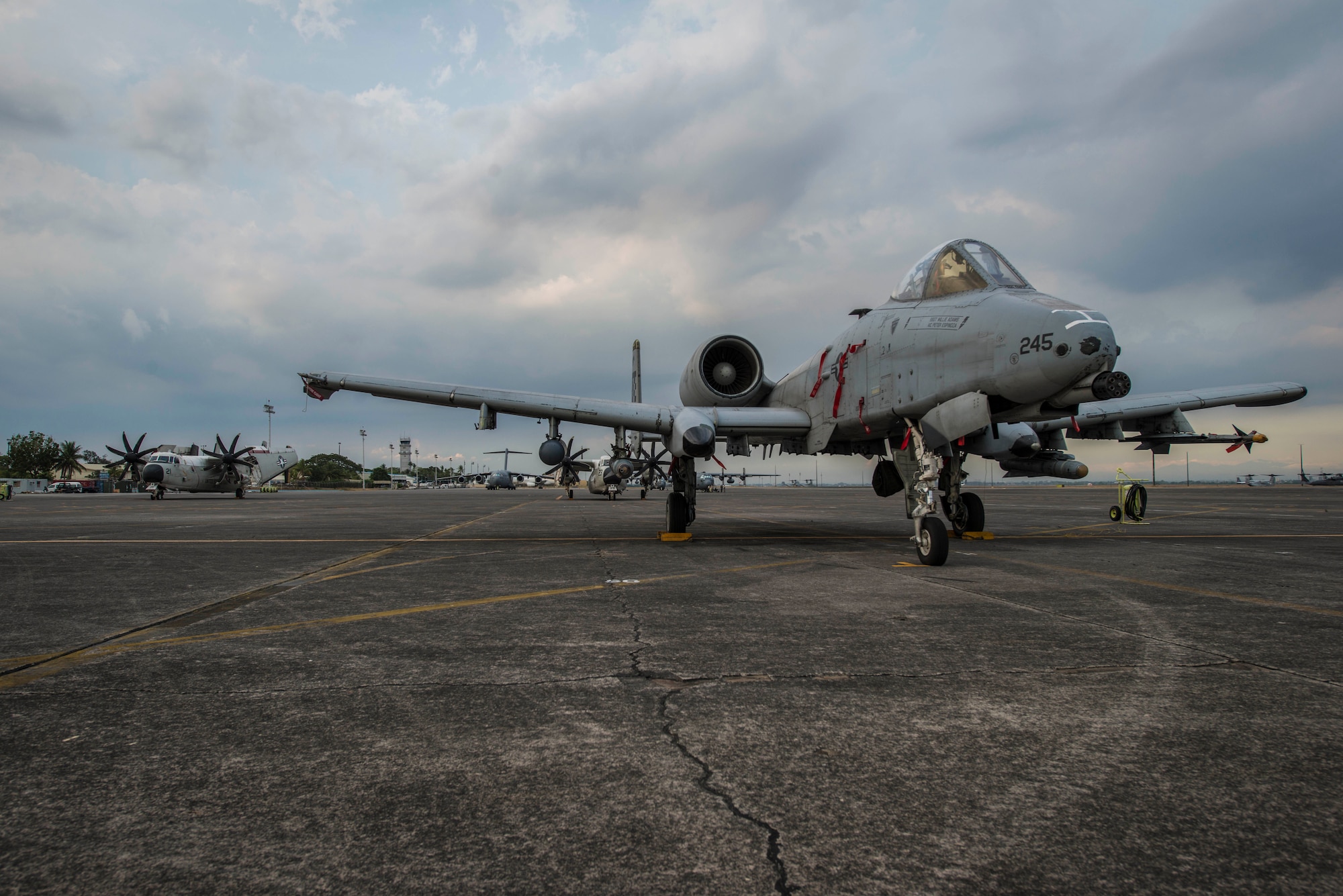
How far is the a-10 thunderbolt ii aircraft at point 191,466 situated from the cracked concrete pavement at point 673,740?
124 feet

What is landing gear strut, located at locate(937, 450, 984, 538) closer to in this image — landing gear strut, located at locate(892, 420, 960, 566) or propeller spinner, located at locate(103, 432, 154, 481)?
landing gear strut, located at locate(892, 420, 960, 566)

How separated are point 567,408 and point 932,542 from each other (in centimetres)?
756

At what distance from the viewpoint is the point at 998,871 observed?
5.46 ft

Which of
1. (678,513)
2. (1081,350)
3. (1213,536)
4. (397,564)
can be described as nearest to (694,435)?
(678,513)

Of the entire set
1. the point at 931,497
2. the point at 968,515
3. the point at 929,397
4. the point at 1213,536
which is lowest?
the point at 1213,536

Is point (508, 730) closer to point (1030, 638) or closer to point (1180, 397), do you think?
point (1030, 638)

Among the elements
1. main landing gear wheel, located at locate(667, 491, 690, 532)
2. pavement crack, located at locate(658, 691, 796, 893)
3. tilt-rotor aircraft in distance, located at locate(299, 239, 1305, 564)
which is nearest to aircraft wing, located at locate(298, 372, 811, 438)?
tilt-rotor aircraft in distance, located at locate(299, 239, 1305, 564)

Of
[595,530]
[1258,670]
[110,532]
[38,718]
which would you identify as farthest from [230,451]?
[1258,670]

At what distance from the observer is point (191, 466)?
37.9 m

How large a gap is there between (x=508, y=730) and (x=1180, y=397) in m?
16.0

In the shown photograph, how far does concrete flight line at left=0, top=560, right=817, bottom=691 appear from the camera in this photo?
349 cm

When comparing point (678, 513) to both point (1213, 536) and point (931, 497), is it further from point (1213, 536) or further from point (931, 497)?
point (1213, 536)

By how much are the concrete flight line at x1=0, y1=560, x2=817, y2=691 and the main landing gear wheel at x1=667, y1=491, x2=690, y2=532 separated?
5.03 meters

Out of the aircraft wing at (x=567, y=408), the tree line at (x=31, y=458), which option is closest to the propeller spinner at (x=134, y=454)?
the aircraft wing at (x=567, y=408)
